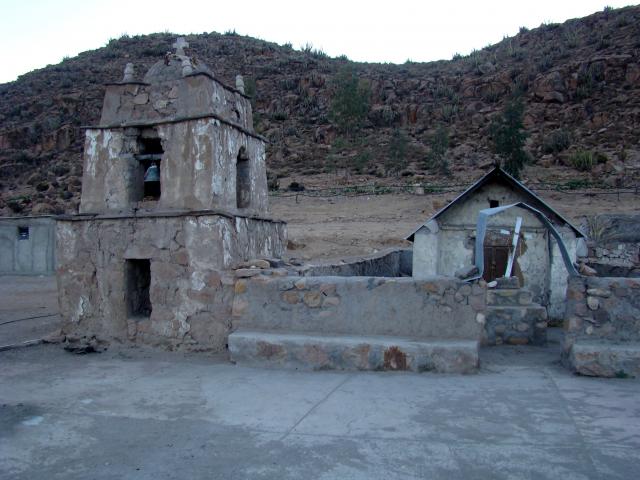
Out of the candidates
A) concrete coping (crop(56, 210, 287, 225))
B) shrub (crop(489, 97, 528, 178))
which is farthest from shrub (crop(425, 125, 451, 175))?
concrete coping (crop(56, 210, 287, 225))

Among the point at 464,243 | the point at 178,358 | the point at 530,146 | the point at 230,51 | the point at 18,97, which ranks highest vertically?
the point at 230,51

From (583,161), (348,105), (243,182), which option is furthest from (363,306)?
(348,105)

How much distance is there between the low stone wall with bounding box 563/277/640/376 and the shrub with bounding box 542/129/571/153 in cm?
3179

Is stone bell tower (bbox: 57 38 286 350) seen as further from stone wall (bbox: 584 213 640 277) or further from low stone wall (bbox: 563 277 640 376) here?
stone wall (bbox: 584 213 640 277)

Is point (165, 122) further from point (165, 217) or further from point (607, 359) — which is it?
point (607, 359)

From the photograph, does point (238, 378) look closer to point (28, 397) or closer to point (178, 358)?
point (178, 358)

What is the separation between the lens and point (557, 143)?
36.2 m

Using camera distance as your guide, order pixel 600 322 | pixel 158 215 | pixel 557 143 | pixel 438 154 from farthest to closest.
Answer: pixel 557 143 → pixel 438 154 → pixel 158 215 → pixel 600 322

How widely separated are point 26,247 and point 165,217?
16.5 meters

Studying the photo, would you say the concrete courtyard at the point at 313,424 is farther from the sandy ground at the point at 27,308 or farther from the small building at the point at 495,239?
the small building at the point at 495,239

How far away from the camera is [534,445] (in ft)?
14.6

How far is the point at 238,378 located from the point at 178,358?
1533mm

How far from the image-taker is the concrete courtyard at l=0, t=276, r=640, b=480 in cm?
414

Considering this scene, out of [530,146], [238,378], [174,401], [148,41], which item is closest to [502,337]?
[238,378]
